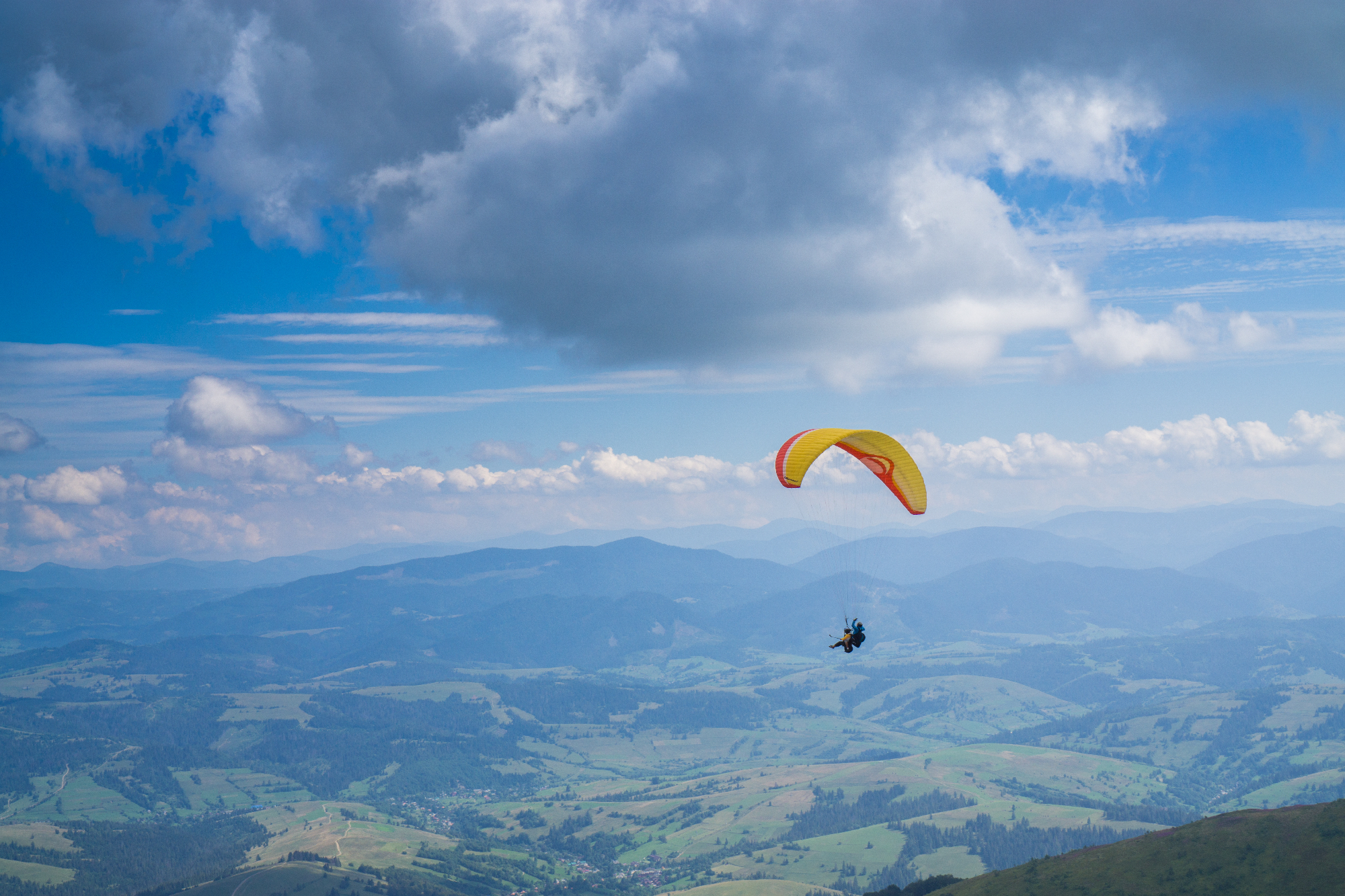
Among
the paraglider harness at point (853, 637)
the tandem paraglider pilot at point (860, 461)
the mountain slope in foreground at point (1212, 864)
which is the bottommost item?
the mountain slope in foreground at point (1212, 864)

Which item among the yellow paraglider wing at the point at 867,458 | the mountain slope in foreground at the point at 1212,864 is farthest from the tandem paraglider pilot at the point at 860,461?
the mountain slope in foreground at the point at 1212,864

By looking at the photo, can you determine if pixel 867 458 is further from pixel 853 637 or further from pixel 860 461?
pixel 853 637

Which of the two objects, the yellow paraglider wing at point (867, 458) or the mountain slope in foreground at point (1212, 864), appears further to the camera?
the mountain slope in foreground at point (1212, 864)

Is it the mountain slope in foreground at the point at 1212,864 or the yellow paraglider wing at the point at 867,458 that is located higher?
the yellow paraglider wing at the point at 867,458

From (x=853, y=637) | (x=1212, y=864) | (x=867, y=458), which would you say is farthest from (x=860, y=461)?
(x=1212, y=864)

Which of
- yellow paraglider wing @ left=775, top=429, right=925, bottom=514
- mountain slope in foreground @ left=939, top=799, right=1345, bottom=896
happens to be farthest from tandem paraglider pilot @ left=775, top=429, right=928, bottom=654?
mountain slope in foreground @ left=939, top=799, right=1345, bottom=896

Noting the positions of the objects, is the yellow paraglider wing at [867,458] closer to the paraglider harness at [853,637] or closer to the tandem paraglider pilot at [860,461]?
the tandem paraglider pilot at [860,461]

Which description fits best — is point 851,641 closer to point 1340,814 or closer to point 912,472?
point 912,472
